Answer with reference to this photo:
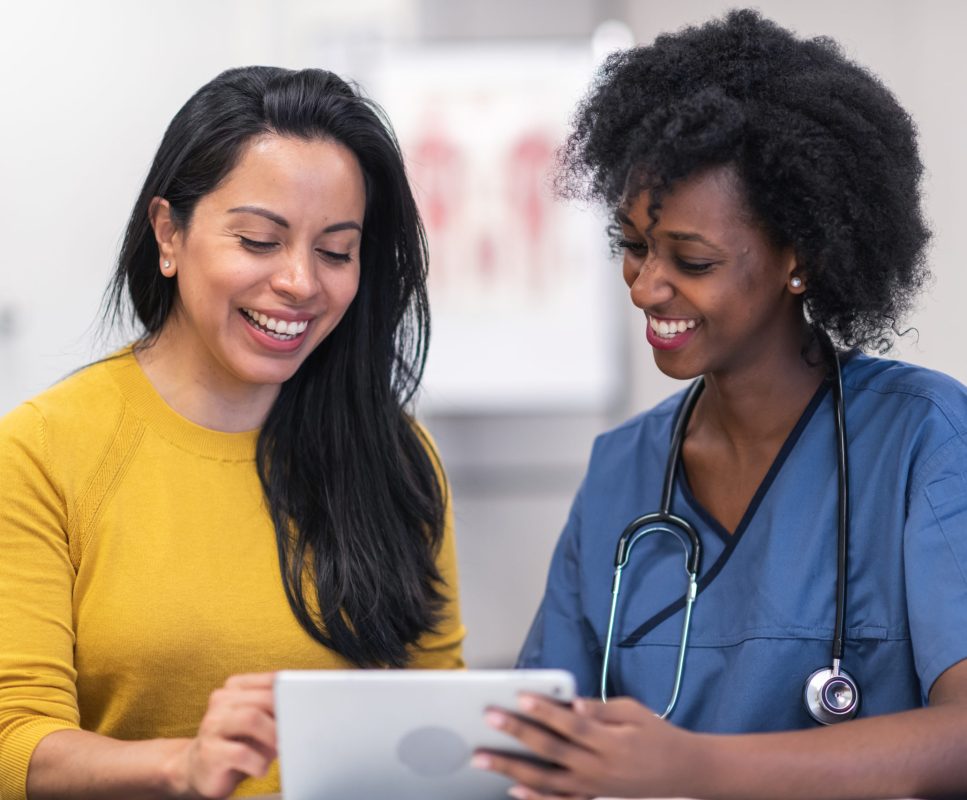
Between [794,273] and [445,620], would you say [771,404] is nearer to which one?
[794,273]

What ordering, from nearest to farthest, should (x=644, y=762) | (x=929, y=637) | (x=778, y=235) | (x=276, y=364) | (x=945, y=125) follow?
(x=644, y=762) < (x=929, y=637) < (x=778, y=235) < (x=276, y=364) < (x=945, y=125)

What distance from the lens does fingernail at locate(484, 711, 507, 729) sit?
0.94m

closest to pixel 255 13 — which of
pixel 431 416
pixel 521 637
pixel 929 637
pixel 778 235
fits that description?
pixel 431 416

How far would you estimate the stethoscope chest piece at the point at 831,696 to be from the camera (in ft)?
4.14

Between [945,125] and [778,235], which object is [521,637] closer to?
[945,125]

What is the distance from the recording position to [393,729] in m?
0.96

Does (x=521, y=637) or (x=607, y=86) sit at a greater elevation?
(x=607, y=86)

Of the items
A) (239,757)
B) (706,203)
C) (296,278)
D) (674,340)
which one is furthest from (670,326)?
(239,757)

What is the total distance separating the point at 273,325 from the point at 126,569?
13.2 inches

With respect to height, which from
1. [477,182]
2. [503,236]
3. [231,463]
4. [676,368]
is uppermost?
[477,182]

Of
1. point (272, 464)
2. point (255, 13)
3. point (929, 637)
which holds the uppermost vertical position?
point (255, 13)

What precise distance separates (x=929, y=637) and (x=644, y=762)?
379mm

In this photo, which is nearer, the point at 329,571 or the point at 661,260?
the point at 661,260

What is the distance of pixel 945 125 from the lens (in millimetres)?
3164
